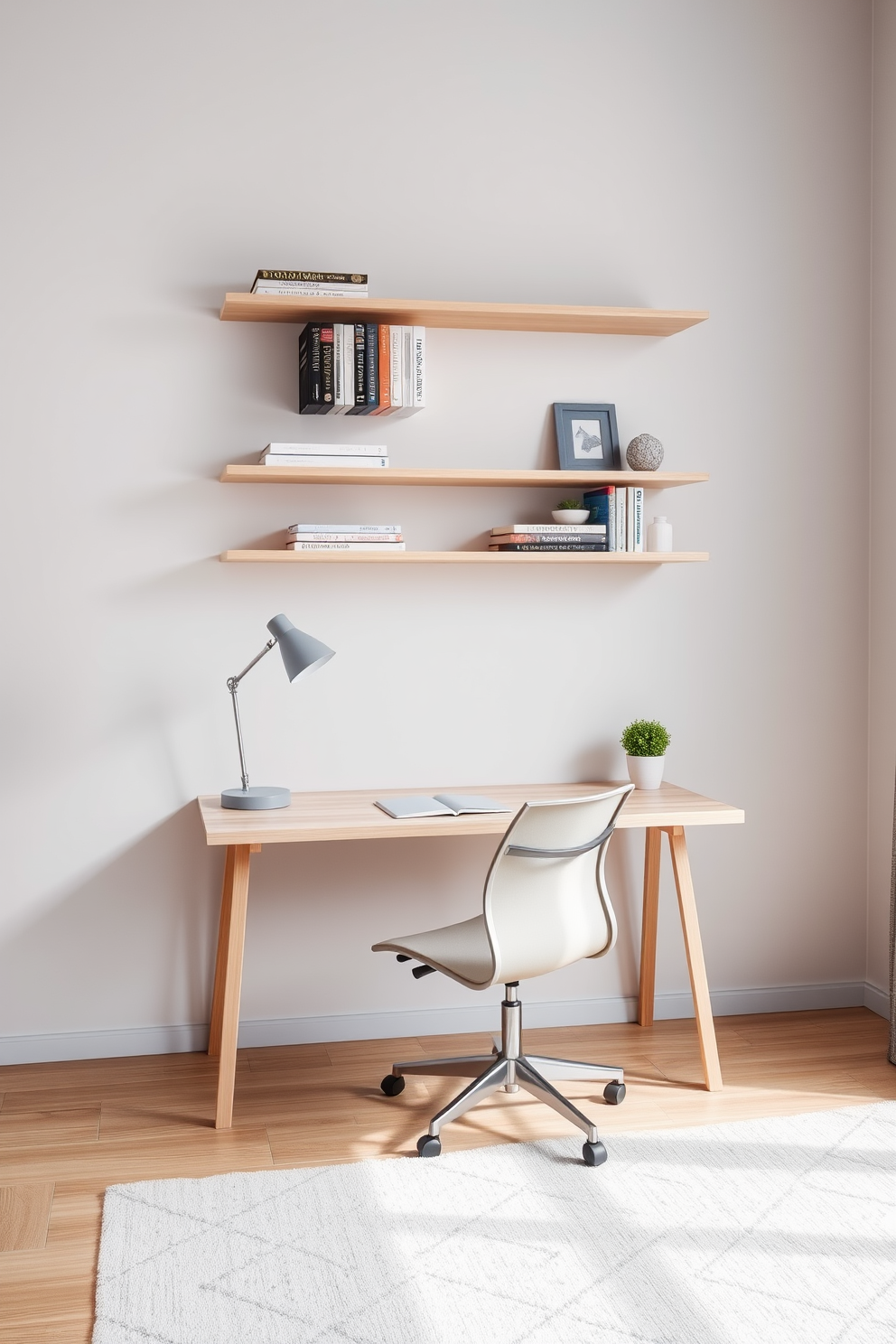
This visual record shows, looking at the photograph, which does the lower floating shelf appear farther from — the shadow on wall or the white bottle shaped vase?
the shadow on wall

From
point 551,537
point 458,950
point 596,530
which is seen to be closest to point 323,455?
point 551,537

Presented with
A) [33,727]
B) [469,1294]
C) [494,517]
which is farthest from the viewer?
[494,517]

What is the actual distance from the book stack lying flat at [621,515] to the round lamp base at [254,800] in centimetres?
115

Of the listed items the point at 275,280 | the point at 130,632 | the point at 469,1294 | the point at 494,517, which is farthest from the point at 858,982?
the point at 275,280

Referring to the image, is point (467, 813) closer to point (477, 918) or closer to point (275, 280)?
point (477, 918)

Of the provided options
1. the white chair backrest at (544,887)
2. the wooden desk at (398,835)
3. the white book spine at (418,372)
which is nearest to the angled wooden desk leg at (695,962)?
the wooden desk at (398,835)

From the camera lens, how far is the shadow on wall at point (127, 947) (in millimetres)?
3316

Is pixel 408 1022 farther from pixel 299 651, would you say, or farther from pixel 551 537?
pixel 551 537

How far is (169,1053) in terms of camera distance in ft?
11.1

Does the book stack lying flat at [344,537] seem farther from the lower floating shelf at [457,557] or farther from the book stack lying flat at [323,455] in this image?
the book stack lying flat at [323,455]

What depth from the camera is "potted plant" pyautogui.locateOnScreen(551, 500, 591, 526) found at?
3434 mm

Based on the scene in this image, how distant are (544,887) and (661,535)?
1.26 meters

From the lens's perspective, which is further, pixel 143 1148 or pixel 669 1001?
pixel 669 1001

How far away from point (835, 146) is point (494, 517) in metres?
1.58
